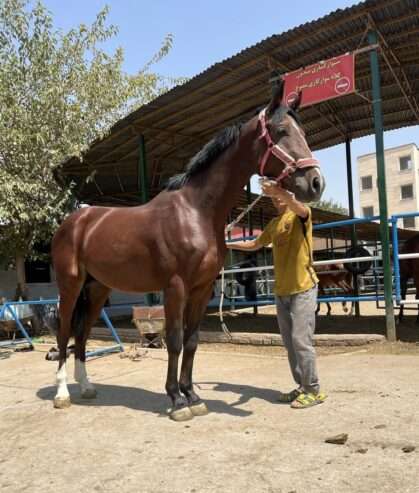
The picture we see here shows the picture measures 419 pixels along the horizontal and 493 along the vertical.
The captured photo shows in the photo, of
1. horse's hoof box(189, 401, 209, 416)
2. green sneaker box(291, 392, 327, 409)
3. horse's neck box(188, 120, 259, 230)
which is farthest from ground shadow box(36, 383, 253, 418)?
horse's neck box(188, 120, 259, 230)

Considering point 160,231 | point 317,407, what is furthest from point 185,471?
point 160,231

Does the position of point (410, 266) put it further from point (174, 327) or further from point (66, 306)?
point (66, 306)

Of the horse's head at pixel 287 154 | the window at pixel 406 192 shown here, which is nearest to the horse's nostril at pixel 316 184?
the horse's head at pixel 287 154

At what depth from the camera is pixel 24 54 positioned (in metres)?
A: 10.6

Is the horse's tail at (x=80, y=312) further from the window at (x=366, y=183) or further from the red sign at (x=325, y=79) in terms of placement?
the window at (x=366, y=183)

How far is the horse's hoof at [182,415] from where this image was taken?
337 centimetres

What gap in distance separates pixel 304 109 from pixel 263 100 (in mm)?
979

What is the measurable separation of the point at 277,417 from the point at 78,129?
8.93 m

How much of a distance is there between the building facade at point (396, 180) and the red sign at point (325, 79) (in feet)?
133

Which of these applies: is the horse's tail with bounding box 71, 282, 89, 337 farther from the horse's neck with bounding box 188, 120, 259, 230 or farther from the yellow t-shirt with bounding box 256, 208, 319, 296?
the yellow t-shirt with bounding box 256, 208, 319, 296

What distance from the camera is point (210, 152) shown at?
12.0 ft

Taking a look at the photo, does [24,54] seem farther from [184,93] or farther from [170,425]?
[170,425]

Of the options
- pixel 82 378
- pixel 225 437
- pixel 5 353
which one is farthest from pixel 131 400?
pixel 5 353

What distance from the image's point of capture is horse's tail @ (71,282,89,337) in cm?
459
